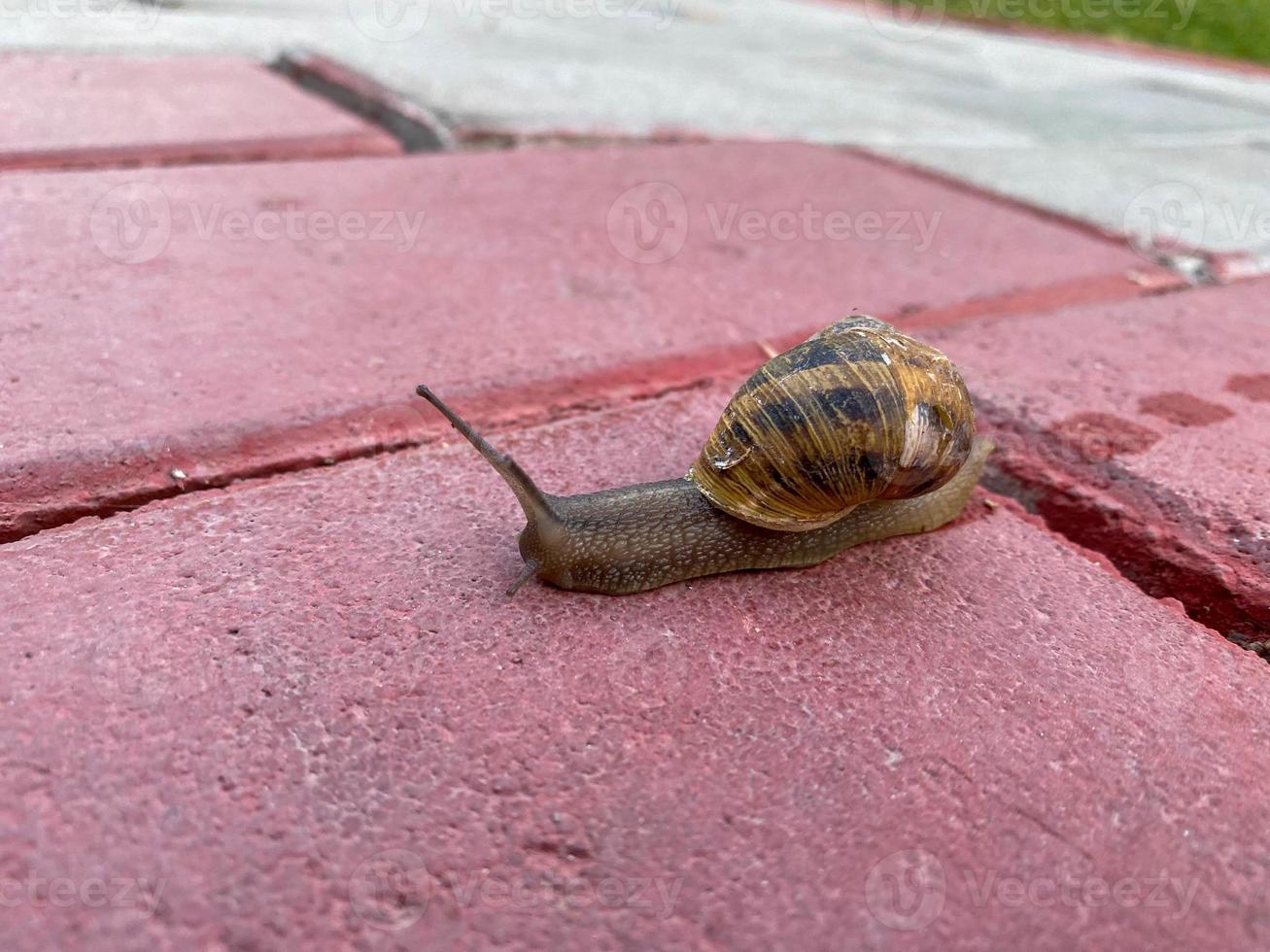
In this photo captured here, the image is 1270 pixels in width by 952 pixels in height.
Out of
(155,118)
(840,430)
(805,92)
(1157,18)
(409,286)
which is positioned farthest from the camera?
(1157,18)

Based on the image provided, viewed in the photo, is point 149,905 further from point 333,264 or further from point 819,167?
point 819,167

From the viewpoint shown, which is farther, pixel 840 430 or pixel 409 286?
pixel 409 286

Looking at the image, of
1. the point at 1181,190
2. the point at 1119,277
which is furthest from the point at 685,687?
the point at 1181,190

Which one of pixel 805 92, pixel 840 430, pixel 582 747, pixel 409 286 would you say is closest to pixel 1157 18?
pixel 805 92

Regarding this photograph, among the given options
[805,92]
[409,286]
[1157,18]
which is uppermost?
[1157,18]

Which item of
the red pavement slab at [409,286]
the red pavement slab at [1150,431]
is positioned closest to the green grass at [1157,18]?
the red pavement slab at [409,286]

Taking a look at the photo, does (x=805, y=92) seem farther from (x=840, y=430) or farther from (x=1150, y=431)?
(x=840, y=430)
